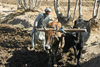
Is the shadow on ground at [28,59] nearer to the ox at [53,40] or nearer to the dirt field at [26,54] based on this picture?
the dirt field at [26,54]

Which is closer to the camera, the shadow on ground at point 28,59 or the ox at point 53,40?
the ox at point 53,40

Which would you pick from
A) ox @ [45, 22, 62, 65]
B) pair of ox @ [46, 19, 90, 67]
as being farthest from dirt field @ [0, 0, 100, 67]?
ox @ [45, 22, 62, 65]

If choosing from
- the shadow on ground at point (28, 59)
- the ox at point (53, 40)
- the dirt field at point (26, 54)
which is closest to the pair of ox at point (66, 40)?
the ox at point (53, 40)

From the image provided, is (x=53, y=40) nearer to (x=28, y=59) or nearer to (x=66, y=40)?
(x=66, y=40)

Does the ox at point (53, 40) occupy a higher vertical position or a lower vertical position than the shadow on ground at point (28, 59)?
higher

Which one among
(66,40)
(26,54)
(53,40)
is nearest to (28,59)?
(26,54)

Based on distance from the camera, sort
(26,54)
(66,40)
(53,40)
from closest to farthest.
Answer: (53,40) → (66,40) → (26,54)

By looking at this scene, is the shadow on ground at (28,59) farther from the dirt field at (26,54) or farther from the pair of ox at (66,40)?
the pair of ox at (66,40)

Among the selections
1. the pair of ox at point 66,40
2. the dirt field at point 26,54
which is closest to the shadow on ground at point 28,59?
the dirt field at point 26,54

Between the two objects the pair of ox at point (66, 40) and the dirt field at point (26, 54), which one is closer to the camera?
the pair of ox at point (66, 40)

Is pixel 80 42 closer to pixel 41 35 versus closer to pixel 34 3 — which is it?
pixel 41 35

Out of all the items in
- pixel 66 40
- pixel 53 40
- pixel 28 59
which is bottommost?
pixel 28 59

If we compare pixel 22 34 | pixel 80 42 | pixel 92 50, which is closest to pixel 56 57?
pixel 80 42

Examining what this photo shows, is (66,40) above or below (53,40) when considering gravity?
below
